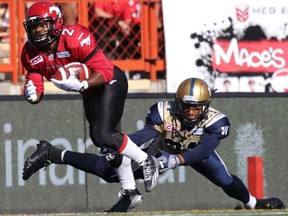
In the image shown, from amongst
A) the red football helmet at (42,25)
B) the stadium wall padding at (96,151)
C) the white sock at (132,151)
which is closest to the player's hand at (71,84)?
the red football helmet at (42,25)

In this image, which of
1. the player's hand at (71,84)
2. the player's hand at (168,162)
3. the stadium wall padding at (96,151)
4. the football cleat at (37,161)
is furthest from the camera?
the stadium wall padding at (96,151)

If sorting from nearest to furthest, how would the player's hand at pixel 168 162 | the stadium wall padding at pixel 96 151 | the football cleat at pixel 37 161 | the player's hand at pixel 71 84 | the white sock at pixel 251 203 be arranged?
the player's hand at pixel 71 84, the player's hand at pixel 168 162, the football cleat at pixel 37 161, the white sock at pixel 251 203, the stadium wall padding at pixel 96 151

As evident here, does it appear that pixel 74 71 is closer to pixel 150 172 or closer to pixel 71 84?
pixel 71 84

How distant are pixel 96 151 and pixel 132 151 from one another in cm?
240

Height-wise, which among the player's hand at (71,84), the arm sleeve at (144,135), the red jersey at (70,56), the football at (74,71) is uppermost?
the red jersey at (70,56)

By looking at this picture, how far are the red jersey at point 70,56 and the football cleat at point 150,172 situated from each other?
76 centimetres

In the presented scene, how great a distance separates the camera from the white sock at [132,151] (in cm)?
1084

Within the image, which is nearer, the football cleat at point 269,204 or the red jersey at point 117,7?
the football cleat at point 269,204

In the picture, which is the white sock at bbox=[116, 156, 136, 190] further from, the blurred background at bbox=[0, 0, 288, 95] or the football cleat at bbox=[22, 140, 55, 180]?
the blurred background at bbox=[0, 0, 288, 95]

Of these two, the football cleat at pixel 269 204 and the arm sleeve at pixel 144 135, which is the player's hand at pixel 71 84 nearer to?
the arm sleeve at pixel 144 135

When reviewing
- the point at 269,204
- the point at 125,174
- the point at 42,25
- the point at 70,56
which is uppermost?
the point at 42,25

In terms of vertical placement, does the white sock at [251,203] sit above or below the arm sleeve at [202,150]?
below

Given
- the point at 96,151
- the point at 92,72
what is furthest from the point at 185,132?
the point at 96,151

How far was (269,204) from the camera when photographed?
12250 millimetres
